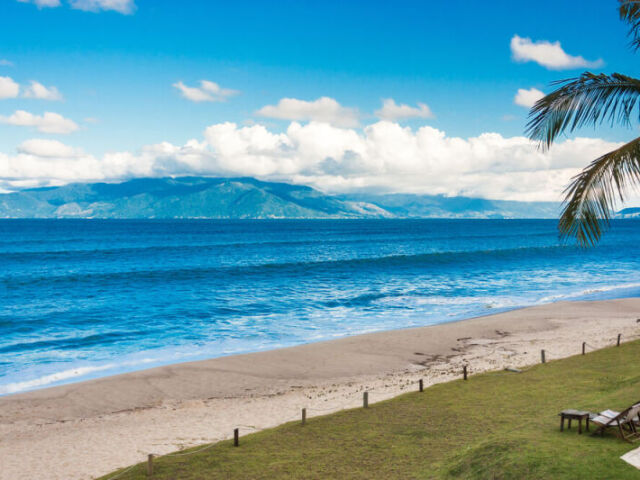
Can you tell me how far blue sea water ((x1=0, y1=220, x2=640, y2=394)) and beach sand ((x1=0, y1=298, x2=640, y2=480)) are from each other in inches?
158

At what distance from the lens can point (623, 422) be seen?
10109 mm

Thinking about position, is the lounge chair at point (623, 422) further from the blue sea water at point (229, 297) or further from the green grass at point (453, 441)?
the blue sea water at point (229, 297)

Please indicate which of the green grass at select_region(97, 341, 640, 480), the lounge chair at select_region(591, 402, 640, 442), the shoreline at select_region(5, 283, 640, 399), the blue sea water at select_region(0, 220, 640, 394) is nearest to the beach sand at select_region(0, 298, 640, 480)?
the shoreline at select_region(5, 283, 640, 399)

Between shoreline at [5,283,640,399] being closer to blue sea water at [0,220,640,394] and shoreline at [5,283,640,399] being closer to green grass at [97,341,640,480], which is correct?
blue sea water at [0,220,640,394]

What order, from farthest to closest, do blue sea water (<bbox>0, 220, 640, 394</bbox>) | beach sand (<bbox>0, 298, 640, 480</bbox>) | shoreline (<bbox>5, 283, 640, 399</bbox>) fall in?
blue sea water (<bbox>0, 220, 640, 394</bbox>) → shoreline (<bbox>5, 283, 640, 399</bbox>) → beach sand (<bbox>0, 298, 640, 480</bbox>)

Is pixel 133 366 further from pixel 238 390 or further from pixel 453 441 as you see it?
pixel 453 441

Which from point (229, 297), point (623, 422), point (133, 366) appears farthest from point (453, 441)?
point (229, 297)

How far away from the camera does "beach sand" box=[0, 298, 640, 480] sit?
1611 cm

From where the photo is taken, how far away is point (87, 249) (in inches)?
4247

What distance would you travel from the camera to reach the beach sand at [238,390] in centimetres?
1611

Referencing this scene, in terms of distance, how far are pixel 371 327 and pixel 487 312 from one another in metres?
11.6

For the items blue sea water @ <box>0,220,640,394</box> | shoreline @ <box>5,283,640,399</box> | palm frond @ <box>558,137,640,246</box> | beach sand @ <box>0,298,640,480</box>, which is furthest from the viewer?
blue sea water @ <box>0,220,640,394</box>

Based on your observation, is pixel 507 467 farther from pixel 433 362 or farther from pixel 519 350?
pixel 519 350

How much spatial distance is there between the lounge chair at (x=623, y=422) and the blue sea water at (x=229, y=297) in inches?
523
